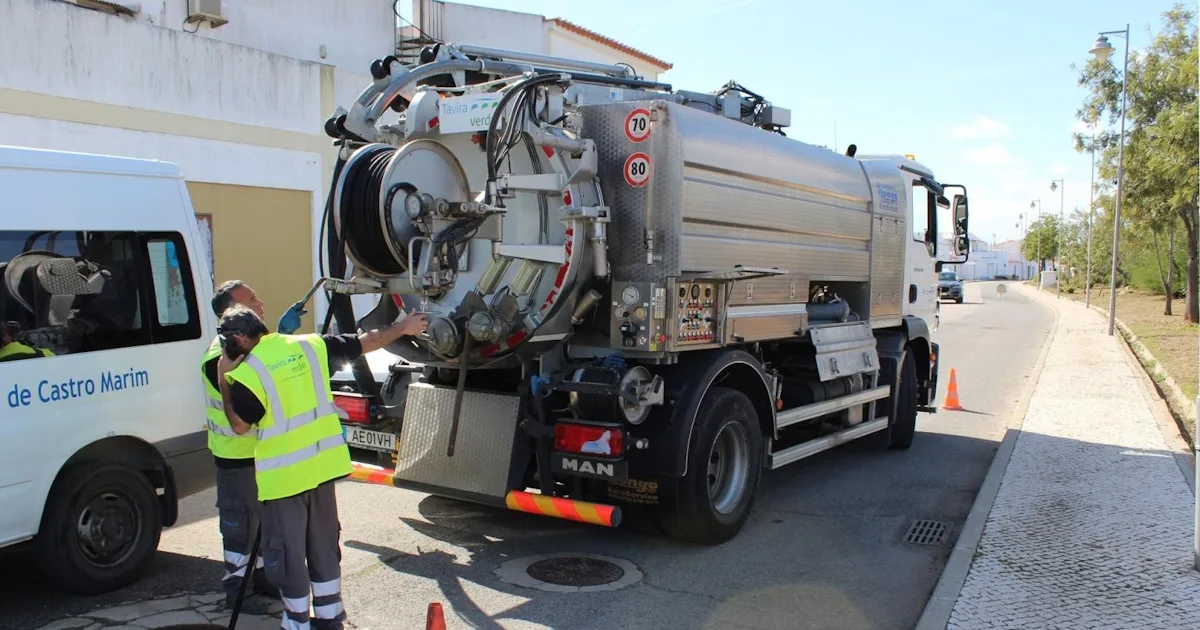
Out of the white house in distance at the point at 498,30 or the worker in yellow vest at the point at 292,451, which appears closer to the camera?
the worker in yellow vest at the point at 292,451

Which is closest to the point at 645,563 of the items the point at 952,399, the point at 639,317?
the point at 639,317

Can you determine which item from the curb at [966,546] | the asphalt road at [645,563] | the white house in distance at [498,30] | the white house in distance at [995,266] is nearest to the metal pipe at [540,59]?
the asphalt road at [645,563]

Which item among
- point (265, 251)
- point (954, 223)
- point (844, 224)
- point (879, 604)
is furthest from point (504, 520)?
point (265, 251)

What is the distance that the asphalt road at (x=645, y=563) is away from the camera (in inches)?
179

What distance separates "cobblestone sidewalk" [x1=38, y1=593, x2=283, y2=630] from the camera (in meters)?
4.26

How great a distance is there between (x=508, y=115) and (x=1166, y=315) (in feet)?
93.7

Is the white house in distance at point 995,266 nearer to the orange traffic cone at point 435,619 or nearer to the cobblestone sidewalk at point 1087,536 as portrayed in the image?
the cobblestone sidewalk at point 1087,536

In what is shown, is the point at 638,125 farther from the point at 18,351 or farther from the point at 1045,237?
the point at 1045,237

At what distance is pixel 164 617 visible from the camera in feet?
14.3

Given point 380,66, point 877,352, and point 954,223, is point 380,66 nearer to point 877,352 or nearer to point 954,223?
point 877,352

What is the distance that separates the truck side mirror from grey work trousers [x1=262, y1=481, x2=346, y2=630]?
8009 mm

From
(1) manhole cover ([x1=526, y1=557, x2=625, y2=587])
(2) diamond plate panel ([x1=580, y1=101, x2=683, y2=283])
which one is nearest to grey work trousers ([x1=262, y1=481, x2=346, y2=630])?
(1) manhole cover ([x1=526, y1=557, x2=625, y2=587])

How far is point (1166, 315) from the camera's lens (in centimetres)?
2736

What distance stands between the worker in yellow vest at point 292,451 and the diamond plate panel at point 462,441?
1.30 meters
